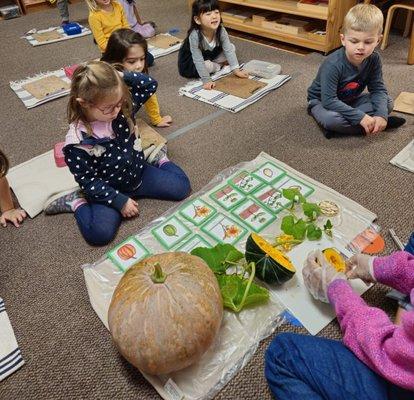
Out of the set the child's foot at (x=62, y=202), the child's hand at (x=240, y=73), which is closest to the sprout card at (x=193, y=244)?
the child's foot at (x=62, y=202)

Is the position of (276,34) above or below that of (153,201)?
above

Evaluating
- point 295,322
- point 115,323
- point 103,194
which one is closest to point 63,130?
point 103,194

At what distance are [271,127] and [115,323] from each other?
47.0 inches

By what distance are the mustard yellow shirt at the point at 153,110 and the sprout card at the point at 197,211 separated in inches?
24.9

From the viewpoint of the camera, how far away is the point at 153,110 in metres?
1.80

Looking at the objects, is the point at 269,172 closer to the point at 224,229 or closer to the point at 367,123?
the point at 224,229

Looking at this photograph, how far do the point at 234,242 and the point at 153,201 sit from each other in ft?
1.24

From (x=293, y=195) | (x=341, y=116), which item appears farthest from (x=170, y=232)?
(x=341, y=116)

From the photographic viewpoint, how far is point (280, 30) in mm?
2480

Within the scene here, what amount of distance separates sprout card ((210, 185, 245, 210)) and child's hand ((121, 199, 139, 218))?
274 mm

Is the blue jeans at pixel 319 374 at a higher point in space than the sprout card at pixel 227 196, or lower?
higher

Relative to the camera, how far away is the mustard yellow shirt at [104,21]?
231 cm

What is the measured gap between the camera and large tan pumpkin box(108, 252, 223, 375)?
806 millimetres

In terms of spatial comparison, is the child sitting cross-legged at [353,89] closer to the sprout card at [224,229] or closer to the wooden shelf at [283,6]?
the sprout card at [224,229]
